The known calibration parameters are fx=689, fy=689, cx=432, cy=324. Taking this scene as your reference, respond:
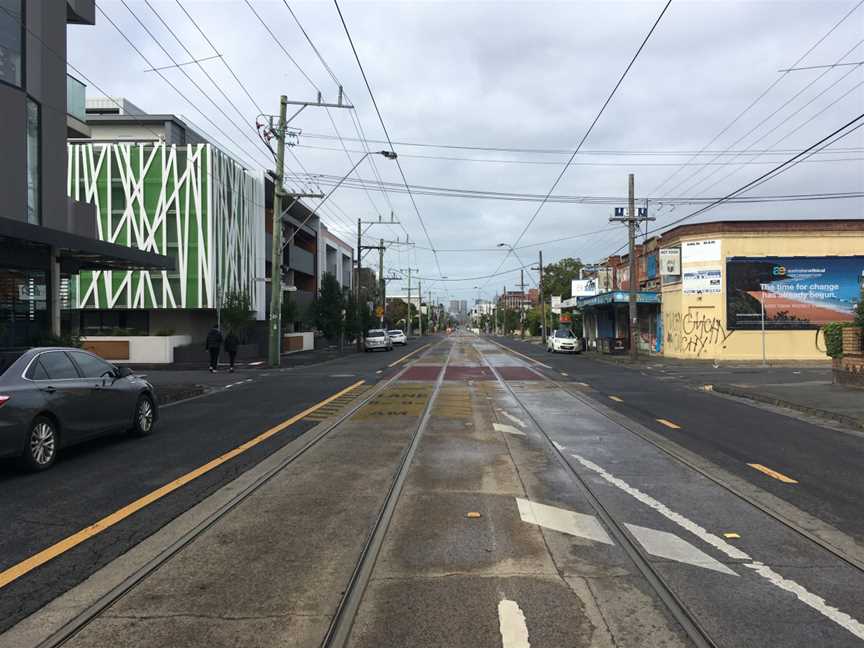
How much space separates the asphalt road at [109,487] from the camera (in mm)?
4953

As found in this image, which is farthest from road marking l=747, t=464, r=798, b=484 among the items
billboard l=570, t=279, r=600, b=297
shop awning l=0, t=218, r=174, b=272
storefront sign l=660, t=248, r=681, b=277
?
billboard l=570, t=279, r=600, b=297

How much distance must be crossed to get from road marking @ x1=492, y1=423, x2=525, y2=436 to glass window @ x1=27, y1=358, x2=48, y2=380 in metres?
6.58

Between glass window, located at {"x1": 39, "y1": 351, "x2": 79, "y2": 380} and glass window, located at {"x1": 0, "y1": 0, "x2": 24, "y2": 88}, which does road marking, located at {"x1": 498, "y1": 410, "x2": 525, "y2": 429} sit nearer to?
glass window, located at {"x1": 39, "y1": 351, "x2": 79, "y2": 380}

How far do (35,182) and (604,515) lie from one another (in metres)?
16.8

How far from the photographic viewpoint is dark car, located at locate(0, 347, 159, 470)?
301 inches

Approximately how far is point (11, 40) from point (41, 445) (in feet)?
41.8

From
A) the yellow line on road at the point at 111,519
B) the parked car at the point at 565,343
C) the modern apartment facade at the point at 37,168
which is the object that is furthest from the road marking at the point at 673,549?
the parked car at the point at 565,343

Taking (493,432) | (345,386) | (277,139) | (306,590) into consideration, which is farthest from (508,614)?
(277,139)

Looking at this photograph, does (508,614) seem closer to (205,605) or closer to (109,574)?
(205,605)

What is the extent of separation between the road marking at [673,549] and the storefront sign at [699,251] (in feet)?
98.1

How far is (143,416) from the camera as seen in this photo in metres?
10.7

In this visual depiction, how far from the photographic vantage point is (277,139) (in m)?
28.8

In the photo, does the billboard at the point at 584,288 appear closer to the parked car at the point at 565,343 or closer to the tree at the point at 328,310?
the parked car at the point at 565,343

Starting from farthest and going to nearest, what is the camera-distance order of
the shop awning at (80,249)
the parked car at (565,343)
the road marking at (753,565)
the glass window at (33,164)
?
the parked car at (565,343), the glass window at (33,164), the shop awning at (80,249), the road marking at (753,565)
